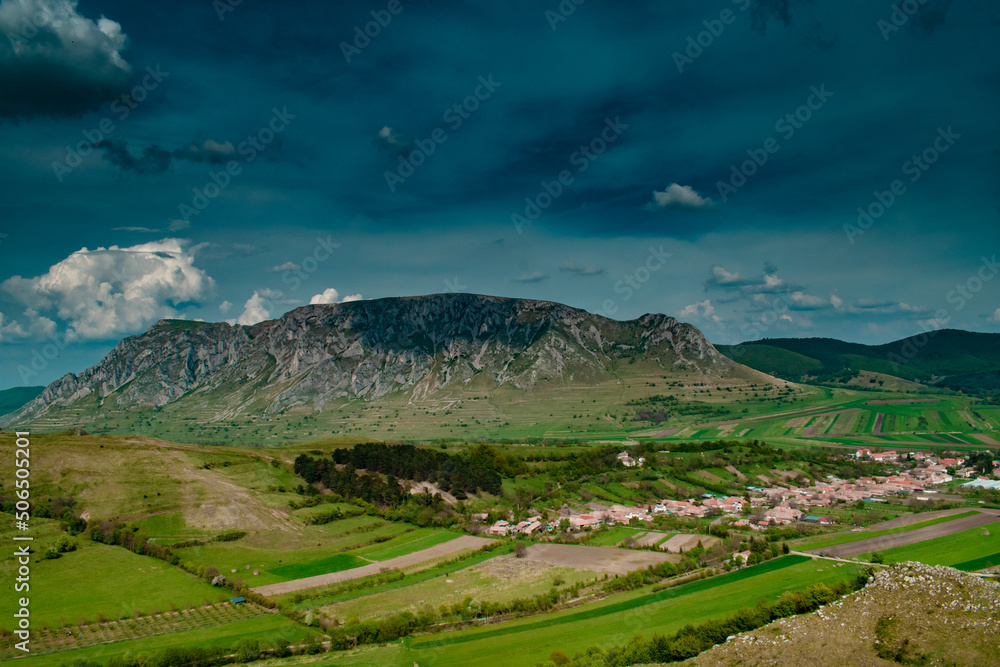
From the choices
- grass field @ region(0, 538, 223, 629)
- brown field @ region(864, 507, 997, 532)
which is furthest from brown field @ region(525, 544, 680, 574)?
grass field @ region(0, 538, 223, 629)

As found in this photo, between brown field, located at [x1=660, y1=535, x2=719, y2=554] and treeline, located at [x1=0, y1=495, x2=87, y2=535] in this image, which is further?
brown field, located at [x1=660, y1=535, x2=719, y2=554]

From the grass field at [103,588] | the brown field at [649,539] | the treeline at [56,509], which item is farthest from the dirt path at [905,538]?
the treeline at [56,509]

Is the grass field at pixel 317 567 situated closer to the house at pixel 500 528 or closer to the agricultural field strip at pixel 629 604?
the house at pixel 500 528

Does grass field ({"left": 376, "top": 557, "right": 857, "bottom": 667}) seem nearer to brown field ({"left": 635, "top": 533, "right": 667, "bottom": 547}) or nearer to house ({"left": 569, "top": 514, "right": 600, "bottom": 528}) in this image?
brown field ({"left": 635, "top": 533, "right": 667, "bottom": 547})

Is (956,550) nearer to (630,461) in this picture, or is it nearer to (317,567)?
(630,461)

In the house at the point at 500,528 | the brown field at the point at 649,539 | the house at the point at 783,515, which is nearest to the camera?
the brown field at the point at 649,539

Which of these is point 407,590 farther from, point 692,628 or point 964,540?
point 964,540
